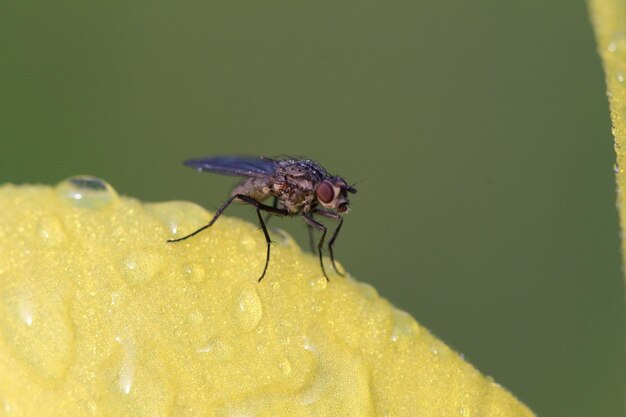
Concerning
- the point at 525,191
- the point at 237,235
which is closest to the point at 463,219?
the point at 525,191

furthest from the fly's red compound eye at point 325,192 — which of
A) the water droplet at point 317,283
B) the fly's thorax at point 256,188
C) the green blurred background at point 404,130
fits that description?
the water droplet at point 317,283

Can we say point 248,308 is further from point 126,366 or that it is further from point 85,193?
point 85,193

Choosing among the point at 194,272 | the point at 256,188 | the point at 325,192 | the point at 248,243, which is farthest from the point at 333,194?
the point at 194,272

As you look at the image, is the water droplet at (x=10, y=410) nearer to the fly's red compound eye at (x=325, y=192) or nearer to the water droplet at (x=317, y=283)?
the water droplet at (x=317, y=283)

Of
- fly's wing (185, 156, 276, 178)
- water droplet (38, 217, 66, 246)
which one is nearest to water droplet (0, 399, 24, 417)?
water droplet (38, 217, 66, 246)

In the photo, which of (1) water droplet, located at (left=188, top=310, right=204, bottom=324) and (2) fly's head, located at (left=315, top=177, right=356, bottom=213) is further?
(2) fly's head, located at (left=315, top=177, right=356, bottom=213)

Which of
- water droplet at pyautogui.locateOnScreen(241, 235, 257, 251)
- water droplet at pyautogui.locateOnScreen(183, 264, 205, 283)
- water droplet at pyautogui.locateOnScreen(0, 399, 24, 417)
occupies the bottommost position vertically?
water droplet at pyautogui.locateOnScreen(0, 399, 24, 417)

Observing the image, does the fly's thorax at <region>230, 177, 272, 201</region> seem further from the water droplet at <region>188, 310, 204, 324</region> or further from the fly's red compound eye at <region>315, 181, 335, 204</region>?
the water droplet at <region>188, 310, 204, 324</region>

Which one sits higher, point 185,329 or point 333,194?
point 185,329
